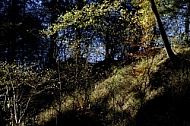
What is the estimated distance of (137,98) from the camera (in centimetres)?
2067

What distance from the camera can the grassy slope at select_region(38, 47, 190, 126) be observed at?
19297mm

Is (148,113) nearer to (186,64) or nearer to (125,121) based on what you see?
(125,121)

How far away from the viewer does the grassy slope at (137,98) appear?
19.3m

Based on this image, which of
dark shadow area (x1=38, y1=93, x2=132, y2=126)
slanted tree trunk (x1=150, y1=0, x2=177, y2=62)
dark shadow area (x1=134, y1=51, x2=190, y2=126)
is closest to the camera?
dark shadow area (x1=134, y1=51, x2=190, y2=126)

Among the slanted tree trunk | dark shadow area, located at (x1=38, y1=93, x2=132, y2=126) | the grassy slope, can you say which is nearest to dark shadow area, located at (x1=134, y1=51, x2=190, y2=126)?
the grassy slope

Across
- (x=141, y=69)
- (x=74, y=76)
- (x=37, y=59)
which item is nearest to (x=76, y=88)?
(x=74, y=76)

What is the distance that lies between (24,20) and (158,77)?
13.8 meters

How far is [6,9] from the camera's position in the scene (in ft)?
107

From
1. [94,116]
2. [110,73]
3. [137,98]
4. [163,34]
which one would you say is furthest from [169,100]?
[110,73]

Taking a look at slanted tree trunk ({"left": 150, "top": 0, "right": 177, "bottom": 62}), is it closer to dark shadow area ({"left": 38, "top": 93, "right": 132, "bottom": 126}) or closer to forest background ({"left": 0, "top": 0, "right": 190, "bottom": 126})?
forest background ({"left": 0, "top": 0, "right": 190, "bottom": 126})

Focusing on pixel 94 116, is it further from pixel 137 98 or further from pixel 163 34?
pixel 163 34

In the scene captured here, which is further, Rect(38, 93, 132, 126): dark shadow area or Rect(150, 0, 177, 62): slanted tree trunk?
Rect(38, 93, 132, 126): dark shadow area

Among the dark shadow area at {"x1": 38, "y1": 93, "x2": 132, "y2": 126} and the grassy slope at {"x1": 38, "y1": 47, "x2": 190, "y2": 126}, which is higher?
the grassy slope at {"x1": 38, "y1": 47, "x2": 190, "y2": 126}

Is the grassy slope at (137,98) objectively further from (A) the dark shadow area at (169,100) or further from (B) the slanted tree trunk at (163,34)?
(B) the slanted tree trunk at (163,34)
